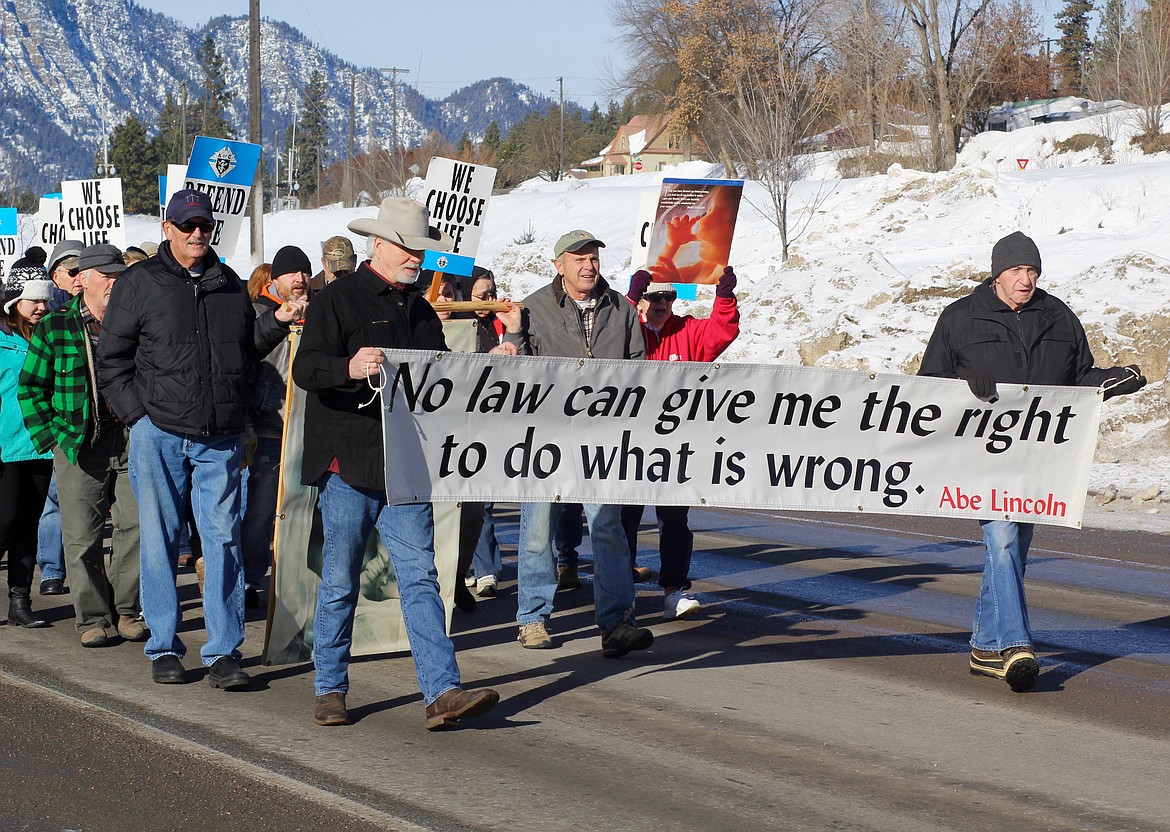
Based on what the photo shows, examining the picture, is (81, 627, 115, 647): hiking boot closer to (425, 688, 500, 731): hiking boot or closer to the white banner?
the white banner

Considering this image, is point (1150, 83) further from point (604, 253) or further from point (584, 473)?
point (584, 473)

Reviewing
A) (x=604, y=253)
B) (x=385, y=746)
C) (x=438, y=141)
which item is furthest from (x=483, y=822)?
(x=438, y=141)

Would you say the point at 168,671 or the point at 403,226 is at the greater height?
the point at 403,226

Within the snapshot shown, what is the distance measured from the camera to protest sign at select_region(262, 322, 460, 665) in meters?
6.94

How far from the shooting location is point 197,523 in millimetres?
7074

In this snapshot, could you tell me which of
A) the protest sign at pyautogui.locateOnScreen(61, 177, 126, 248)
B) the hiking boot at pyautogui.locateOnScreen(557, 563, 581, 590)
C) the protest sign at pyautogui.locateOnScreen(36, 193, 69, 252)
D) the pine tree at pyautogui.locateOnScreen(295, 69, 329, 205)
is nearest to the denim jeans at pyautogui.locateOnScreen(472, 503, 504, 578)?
the hiking boot at pyautogui.locateOnScreen(557, 563, 581, 590)

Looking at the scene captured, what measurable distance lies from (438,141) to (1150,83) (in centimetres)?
5384

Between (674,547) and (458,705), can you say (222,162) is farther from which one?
(458,705)

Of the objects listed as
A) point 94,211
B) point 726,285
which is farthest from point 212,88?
point 726,285

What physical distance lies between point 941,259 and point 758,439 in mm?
29011

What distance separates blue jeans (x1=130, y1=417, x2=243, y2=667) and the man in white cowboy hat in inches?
31.6

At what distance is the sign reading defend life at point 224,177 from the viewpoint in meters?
13.4

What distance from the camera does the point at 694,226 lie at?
34.0 ft

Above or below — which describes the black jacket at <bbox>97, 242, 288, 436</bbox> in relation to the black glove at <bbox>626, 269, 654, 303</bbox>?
below
